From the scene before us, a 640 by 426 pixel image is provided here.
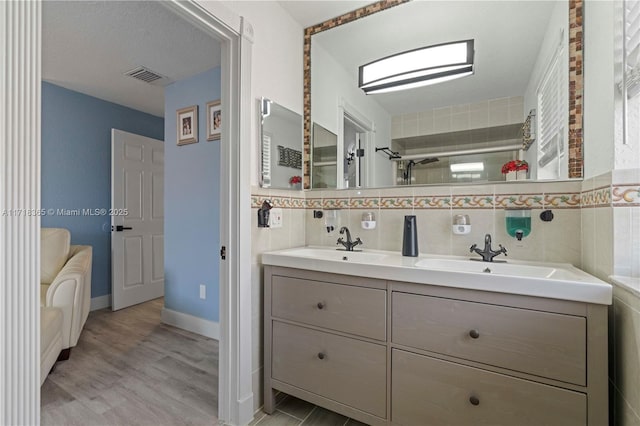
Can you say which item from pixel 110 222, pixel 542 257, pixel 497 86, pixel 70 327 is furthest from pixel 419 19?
pixel 110 222

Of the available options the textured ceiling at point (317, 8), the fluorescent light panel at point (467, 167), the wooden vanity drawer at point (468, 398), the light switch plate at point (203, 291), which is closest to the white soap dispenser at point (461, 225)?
the fluorescent light panel at point (467, 167)

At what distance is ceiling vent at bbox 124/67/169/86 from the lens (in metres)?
2.77

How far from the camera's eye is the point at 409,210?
1.79 metres

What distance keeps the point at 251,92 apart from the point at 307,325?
1.28m

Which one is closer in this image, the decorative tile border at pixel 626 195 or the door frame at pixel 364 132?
the decorative tile border at pixel 626 195

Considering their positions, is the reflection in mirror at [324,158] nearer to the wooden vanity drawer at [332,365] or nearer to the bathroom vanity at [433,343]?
the bathroom vanity at [433,343]

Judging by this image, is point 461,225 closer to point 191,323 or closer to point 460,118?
point 460,118

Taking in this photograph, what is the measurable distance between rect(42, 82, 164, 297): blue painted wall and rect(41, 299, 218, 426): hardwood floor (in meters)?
1.05

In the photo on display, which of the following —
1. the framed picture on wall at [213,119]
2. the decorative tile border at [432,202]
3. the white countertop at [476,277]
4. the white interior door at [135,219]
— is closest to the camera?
the white countertop at [476,277]

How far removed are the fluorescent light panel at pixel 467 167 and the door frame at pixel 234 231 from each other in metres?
1.12

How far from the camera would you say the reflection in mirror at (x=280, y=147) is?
1.76 meters

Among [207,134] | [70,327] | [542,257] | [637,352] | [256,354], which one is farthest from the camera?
[207,134]

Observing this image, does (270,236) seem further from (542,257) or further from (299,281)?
(542,257)

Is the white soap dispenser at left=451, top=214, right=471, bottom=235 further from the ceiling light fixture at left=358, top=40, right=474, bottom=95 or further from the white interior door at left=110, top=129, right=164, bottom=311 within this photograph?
the white interior door at left=110, top=129, right=164, bottom=311
